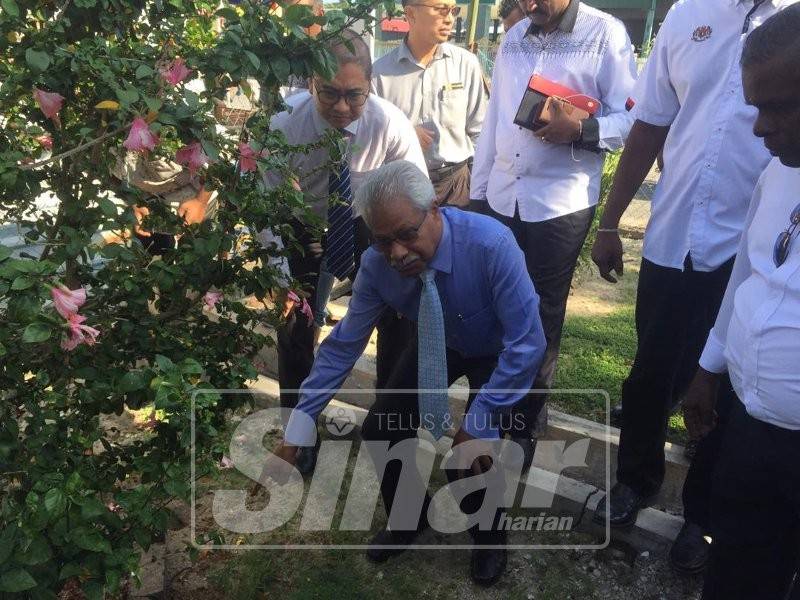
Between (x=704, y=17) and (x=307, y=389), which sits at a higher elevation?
(x=704, y=17)

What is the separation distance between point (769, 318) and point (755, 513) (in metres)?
0.61

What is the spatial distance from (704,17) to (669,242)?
0.83m

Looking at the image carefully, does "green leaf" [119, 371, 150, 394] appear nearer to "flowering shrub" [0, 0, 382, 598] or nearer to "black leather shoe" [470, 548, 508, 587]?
"flowering shrub" [0, 0, 382, 598]

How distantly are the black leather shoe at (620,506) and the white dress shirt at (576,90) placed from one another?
1278 mm

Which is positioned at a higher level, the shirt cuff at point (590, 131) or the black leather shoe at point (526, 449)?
the shirt cuff at point (590, 131)

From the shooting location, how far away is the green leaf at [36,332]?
140 cm

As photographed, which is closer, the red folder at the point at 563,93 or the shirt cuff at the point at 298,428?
the shirt cuff at the point at 298,428

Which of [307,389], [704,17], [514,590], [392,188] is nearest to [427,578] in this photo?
[514,590]

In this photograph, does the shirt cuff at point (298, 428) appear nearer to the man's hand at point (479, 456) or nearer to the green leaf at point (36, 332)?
the man's hand at point (479, 456)

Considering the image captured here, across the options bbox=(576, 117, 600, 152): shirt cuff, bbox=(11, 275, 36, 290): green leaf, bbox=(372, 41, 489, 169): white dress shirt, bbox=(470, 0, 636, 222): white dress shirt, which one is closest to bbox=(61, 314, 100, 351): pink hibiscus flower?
bbox=(11, 275, 36, 290): green leaf

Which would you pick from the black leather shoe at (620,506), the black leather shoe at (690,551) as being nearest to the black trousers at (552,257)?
the black leather shoe at (620,506)

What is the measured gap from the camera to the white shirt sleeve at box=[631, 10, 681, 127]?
2.73 metres

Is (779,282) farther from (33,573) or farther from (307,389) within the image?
(33,573)

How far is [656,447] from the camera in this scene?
3021 millimetres
